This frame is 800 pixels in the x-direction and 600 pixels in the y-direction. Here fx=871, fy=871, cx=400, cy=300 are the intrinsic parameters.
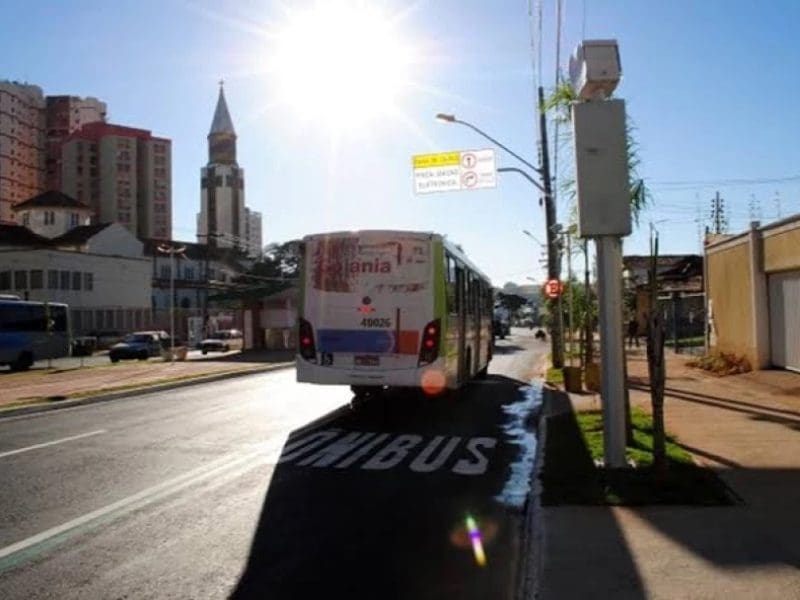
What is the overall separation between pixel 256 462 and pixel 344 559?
4.34 meters

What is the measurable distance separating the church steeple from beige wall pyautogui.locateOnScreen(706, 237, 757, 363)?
365 feet

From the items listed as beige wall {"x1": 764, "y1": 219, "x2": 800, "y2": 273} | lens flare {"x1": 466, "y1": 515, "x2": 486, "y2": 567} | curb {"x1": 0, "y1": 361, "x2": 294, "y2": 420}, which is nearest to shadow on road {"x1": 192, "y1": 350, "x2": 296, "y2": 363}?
A: curb {"x1": 0, "y1": 361, "x2": 294, "y2": 420}

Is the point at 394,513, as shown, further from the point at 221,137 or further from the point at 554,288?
the point at 221,137

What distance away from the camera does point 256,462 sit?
34.3ft

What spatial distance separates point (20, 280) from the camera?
7025 cm

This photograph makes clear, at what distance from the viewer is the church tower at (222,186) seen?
127m

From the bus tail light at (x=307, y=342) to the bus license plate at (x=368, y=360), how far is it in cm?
78

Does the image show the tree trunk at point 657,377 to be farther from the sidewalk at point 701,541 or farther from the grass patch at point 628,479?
the sidewalk at point 701,541

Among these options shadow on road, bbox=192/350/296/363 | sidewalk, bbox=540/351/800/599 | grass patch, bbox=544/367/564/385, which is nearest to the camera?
sidewalk, bbox=540/351/800/599

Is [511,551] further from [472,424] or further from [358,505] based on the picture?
[472,424]

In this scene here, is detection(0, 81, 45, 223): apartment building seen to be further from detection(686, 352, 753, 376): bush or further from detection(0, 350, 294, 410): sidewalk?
detection(686, 352, 753, 376): bush

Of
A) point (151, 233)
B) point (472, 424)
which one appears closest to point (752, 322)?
point (472, 424)

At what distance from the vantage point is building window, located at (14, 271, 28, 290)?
7000cm

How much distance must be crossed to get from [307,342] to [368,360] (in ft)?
3.70
